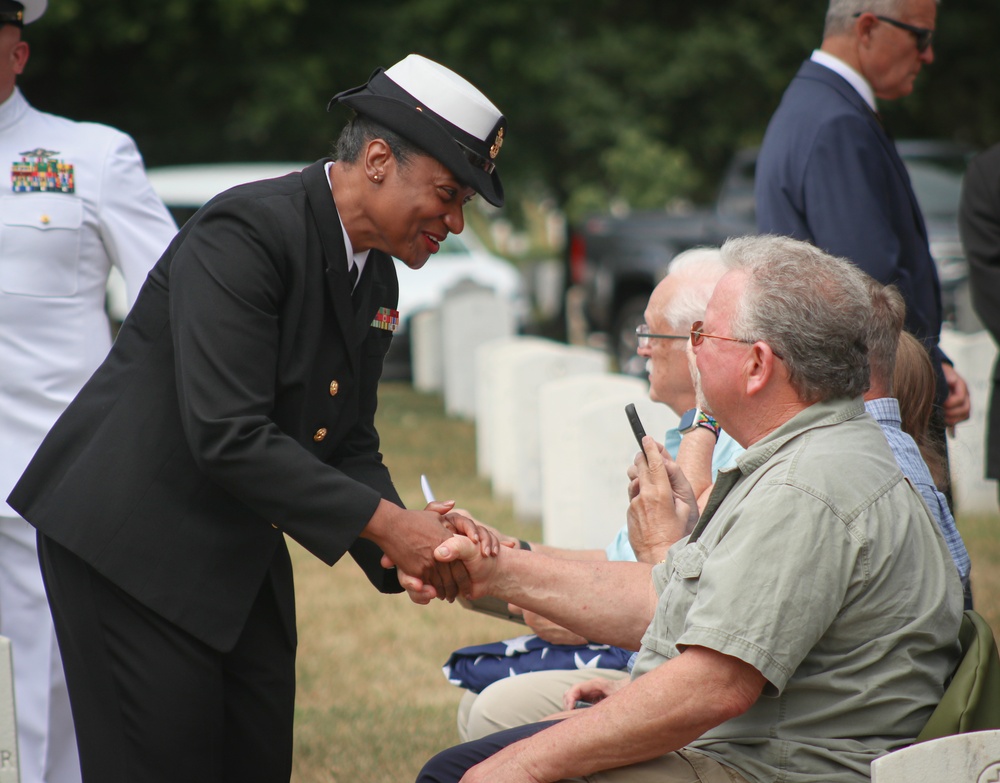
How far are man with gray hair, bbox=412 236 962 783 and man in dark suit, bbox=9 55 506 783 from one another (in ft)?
2.13

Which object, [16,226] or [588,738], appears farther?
[16,226]

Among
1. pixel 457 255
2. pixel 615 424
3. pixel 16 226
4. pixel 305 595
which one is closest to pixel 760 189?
pixel 615 424

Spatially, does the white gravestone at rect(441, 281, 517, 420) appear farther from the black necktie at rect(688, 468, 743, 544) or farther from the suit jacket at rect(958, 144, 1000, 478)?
the black necktie at rect(688, 468, 743, 544)

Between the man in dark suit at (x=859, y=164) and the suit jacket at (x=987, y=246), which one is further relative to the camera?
the suit jacket at (x=987, y=246)

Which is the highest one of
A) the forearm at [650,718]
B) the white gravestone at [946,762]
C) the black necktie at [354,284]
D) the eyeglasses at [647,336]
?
the black necktie at [354,284]

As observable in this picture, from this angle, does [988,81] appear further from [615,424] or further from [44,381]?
[44,381]

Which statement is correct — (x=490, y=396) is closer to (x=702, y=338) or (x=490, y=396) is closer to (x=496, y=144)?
(x=496, y=144)

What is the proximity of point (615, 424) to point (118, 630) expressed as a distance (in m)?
3.33

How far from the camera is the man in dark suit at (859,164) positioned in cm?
414

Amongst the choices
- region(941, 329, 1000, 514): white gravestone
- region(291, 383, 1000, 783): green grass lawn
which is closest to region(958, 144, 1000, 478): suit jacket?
region(291, 383, 1000, 783): green grass lawn

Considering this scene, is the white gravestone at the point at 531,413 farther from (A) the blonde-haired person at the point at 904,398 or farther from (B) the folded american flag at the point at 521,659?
(A) the blonde-haired person at the point at 904,398

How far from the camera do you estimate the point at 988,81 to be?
20.6 m

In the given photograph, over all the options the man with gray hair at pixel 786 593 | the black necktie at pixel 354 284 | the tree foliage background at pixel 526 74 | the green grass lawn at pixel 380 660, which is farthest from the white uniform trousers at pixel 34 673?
the tree foliage background at pixel 526 74

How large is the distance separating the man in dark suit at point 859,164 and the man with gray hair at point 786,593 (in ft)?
5.23
